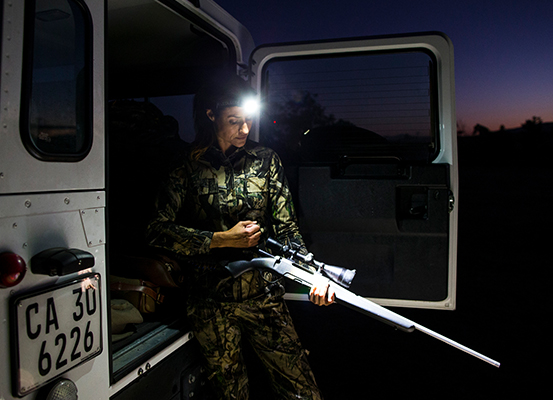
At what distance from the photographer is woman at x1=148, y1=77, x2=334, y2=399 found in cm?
200

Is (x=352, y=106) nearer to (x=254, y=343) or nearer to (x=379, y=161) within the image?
(x=379, y=161)

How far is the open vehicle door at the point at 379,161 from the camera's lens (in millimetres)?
2342

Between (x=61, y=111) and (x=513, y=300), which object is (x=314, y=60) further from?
(x=513, y=300)

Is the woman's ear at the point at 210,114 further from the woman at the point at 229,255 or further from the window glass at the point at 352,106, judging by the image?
the window glass at the point at 352,106

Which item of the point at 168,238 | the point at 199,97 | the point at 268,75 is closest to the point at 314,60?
the point at 268,75

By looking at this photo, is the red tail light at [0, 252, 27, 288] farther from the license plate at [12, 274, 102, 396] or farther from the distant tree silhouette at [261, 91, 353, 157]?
the distant tree silhouette at [261, 91, 353, 157]

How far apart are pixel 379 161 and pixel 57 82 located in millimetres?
1784

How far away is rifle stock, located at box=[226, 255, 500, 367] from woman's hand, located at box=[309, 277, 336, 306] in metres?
0.02

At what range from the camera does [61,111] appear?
1316 millimetres

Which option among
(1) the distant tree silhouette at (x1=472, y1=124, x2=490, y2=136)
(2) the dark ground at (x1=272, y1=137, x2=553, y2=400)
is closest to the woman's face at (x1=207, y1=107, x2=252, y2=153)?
(2) the dark ground at (x1=272, y1=137, x2=553, y2=400)

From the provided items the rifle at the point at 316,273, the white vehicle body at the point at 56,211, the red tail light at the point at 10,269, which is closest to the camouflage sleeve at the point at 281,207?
the rifle at the point at 316,273

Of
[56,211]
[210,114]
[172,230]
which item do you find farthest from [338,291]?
[56,211]

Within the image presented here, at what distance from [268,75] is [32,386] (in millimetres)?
2179

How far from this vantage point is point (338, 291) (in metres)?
1.86
